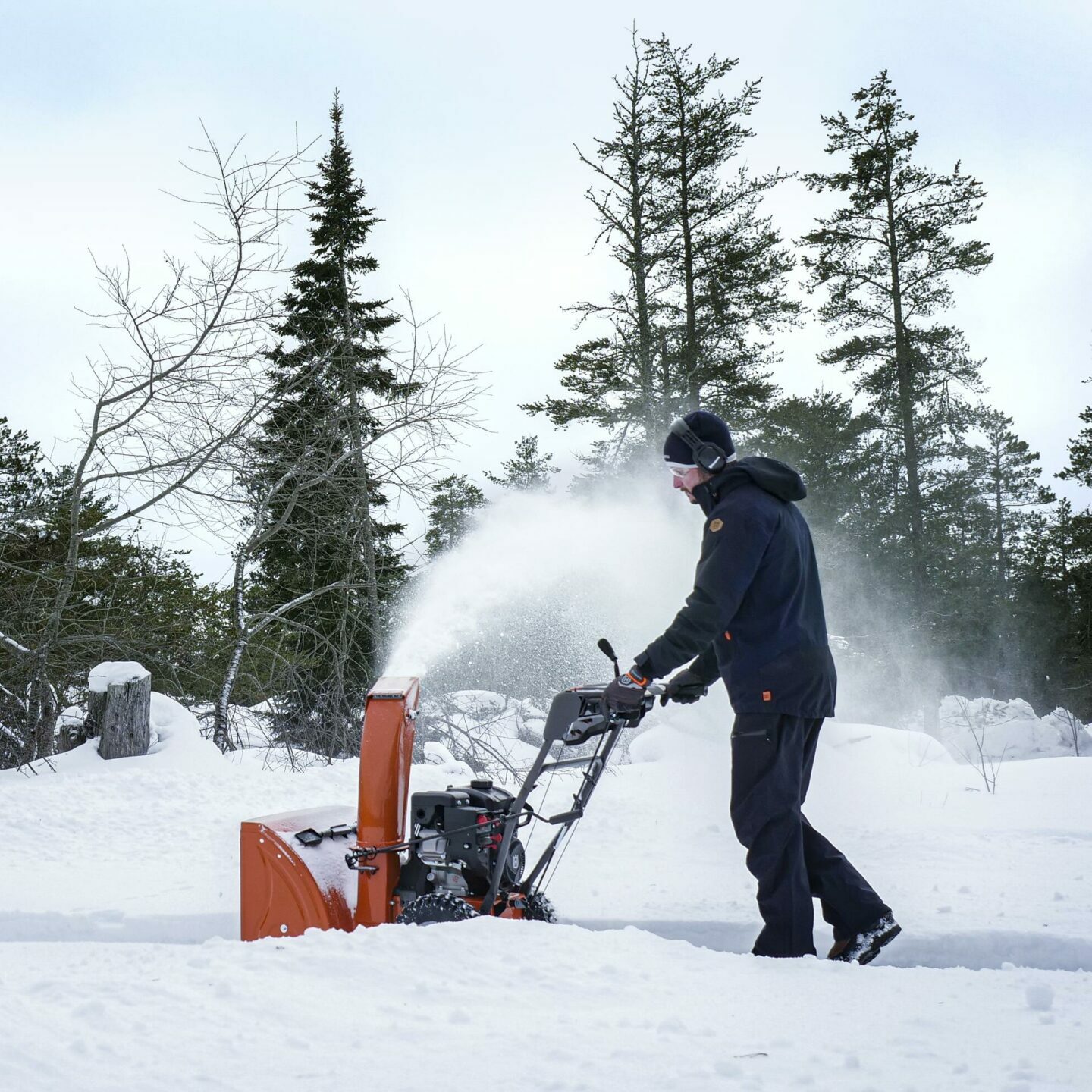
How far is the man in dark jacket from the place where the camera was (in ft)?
9.86

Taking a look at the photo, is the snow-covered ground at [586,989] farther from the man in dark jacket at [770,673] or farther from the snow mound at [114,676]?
the snow mound at [114,676]

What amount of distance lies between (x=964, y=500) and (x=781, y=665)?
19.2m

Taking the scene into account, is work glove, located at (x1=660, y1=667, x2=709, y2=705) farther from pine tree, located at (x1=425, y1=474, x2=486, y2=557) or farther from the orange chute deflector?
pine tree, located at (x1=425, y1=474, x2=486, y2=557)

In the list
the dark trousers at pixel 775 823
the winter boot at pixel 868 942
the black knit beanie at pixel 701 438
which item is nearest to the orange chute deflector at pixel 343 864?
the dark trousers at pixel 775 823

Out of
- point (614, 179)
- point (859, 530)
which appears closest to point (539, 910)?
point (614, 179)

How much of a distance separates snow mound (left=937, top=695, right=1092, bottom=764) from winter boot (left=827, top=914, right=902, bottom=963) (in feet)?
34.3

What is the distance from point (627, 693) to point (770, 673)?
1.48ft

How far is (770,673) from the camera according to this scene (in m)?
3.07

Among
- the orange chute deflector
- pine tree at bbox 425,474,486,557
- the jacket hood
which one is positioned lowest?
the orange chute deflector

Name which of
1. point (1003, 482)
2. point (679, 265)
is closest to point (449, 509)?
point (679, 265)

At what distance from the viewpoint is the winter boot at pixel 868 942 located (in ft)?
10.2

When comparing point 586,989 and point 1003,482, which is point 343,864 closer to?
point 586,989

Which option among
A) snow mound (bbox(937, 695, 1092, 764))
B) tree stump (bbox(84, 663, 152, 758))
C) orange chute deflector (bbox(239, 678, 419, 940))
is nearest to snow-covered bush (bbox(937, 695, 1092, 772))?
snow mound (bbox(937, 695, 1092, 764))

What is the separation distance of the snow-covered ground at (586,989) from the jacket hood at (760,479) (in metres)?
1.40
